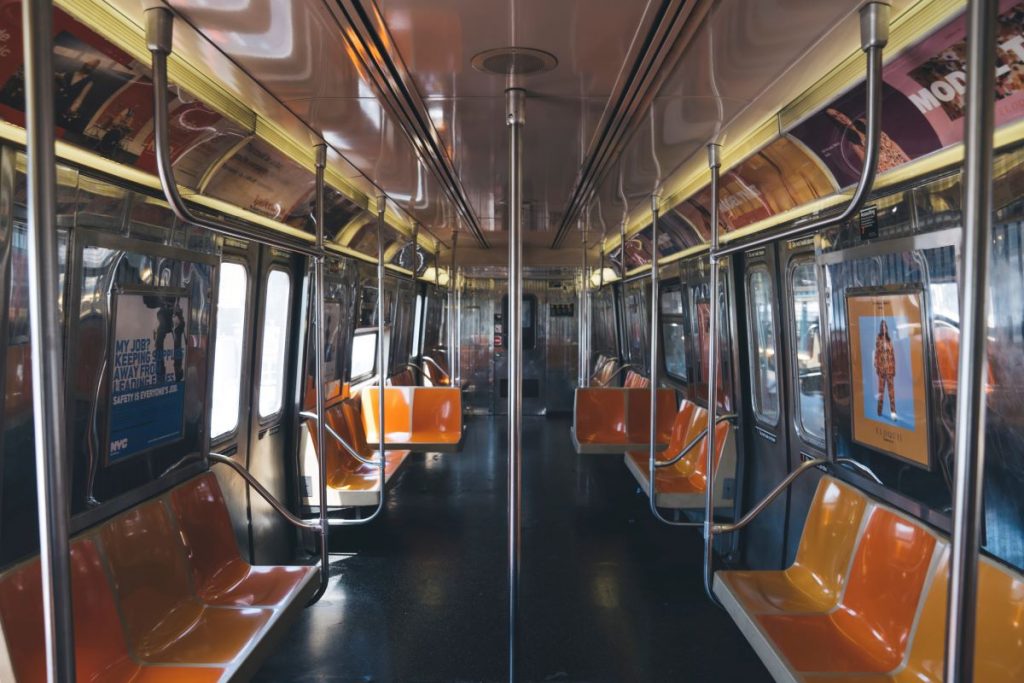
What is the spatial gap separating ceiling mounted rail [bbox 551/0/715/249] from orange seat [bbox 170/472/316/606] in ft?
8.37

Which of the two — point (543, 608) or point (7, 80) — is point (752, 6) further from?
point (543, 608)

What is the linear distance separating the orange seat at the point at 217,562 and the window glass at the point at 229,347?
0.64 meters

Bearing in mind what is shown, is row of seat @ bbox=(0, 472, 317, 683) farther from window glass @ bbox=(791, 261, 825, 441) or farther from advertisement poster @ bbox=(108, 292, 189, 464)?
window glass @ bbox=(791, 261, 825, 441)

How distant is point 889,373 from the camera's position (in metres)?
2.91

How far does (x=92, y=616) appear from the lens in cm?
235

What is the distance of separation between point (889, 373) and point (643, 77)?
1.79 m

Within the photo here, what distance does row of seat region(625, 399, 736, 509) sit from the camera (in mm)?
4645

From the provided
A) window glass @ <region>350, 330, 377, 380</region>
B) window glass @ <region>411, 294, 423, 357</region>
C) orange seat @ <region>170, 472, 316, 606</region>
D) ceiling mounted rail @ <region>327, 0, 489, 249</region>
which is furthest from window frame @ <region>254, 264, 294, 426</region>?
window glass @ <region>411, 294, 423, 357</region>

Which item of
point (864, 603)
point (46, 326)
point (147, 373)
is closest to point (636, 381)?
point (864, 603)

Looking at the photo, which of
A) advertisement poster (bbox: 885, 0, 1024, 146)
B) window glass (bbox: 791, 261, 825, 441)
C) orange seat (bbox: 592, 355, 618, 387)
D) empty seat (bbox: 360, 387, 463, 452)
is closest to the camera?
advertisement poster (bbox: 885, 0, 1024, 146)

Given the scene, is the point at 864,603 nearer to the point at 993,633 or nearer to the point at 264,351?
the point at 993,633

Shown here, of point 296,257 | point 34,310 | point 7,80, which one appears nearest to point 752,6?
point 34,310

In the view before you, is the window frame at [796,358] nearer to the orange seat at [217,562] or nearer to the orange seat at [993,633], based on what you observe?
the orange seat at [993,633]

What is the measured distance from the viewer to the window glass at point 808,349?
3713 millimetres
